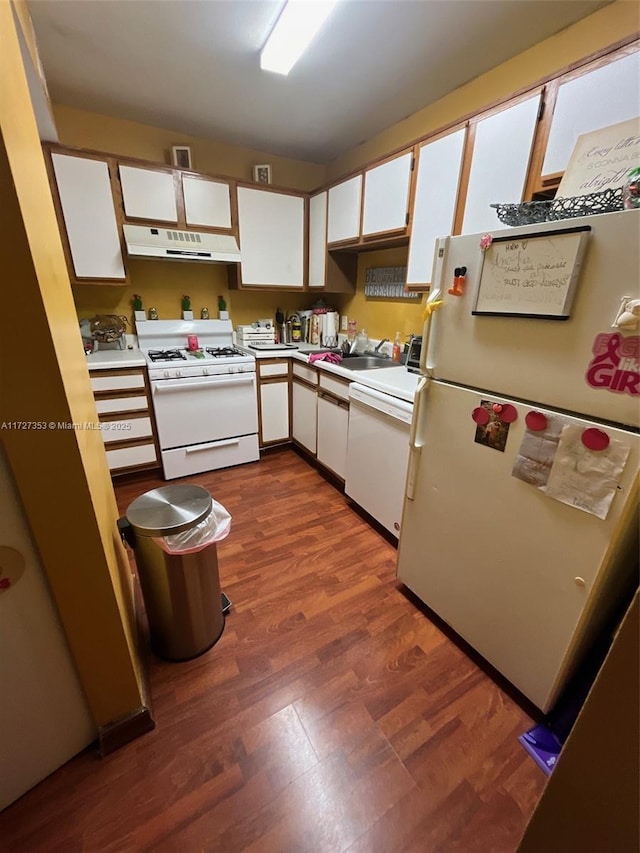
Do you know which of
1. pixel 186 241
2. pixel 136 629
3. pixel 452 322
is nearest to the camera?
pixel 452 322

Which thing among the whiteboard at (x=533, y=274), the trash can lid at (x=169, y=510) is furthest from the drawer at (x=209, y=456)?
the whiteboard at (x=533, y=274)

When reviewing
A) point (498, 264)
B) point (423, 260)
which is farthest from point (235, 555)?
point (423, 260)

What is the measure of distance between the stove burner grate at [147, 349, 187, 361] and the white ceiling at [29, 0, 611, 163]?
1.59 metres

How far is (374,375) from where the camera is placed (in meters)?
2.08

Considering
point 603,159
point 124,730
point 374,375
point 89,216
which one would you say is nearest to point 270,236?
point 89,216

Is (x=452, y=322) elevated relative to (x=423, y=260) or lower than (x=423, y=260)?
lower

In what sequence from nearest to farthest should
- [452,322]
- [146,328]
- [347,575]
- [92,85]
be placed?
1. [452,322]
2. [347,575]
3. [92,85]
4. [146,328]

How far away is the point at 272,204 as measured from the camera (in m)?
2.78

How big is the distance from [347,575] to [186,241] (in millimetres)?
2477

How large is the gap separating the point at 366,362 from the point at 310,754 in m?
2.23

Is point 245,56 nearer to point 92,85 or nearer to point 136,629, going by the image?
point 92,85

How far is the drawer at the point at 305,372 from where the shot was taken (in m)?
2.58

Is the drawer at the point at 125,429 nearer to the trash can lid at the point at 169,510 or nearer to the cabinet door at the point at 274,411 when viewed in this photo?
the cabinet door at the point at 274,411

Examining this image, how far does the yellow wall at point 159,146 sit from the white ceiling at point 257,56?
0.08m
